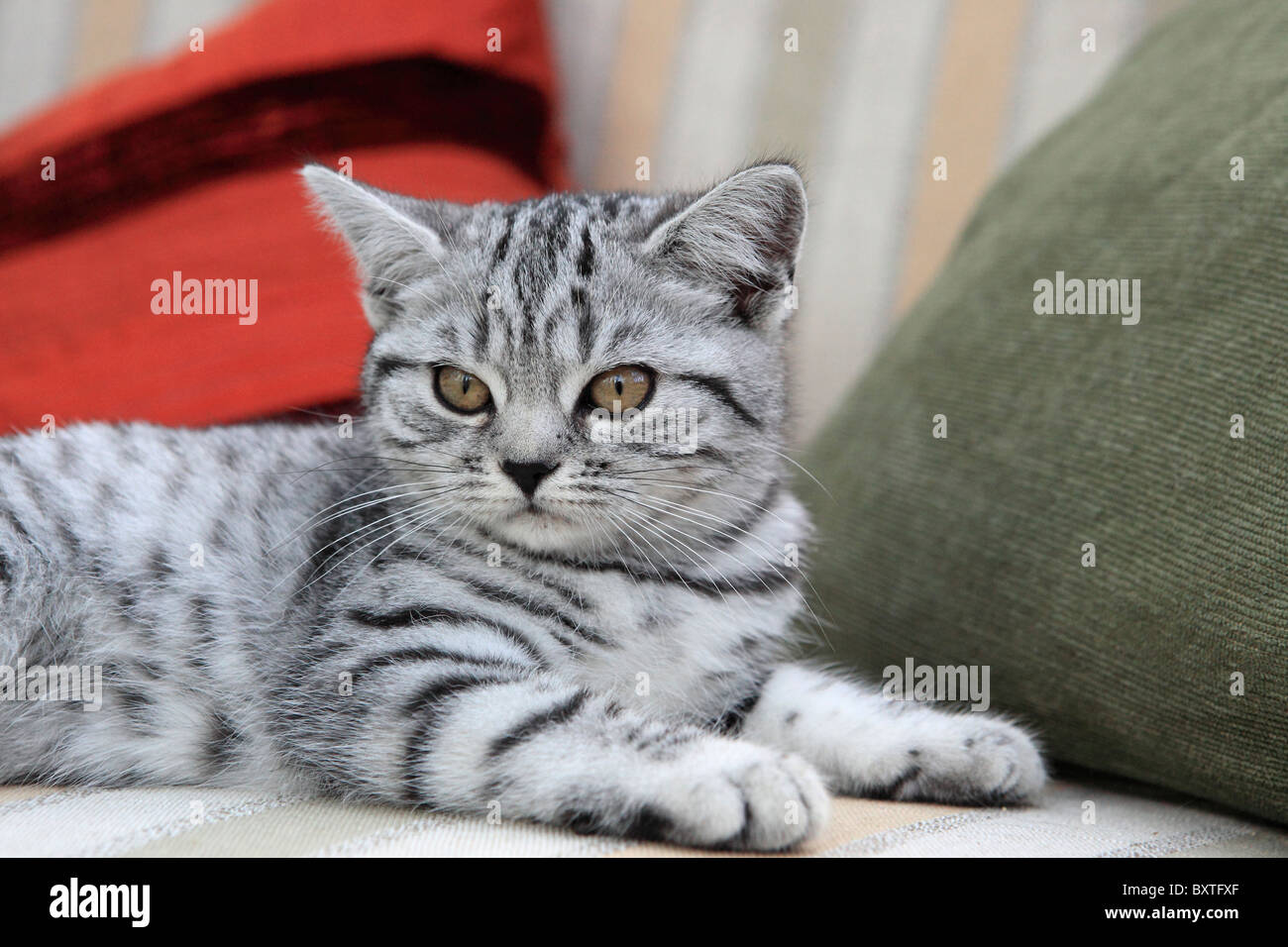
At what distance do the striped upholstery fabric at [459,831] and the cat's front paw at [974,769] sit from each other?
2cm

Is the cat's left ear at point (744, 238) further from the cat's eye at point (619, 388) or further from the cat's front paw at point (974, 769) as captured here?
the cat's front paw at point (974, 769)

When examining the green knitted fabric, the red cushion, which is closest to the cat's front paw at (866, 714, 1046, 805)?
the green knitted fabric

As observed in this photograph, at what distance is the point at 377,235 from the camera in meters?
1.35

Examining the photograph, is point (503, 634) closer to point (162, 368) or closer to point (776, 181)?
point (776, 181)

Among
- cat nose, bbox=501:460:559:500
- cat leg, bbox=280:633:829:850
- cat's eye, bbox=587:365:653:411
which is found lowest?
cat leg, bbox=280:633:829:850

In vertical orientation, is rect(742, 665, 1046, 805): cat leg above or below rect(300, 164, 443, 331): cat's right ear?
below

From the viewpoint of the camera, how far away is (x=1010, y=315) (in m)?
1.49

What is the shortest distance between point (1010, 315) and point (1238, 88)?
37 centimetres

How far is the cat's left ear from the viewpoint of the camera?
1243mm

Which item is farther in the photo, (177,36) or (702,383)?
(177,36)

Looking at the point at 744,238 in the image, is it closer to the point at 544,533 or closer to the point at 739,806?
the point at 544,533

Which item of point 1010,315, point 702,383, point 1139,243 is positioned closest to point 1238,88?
point 1139,243

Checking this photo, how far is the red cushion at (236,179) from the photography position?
1975 mm

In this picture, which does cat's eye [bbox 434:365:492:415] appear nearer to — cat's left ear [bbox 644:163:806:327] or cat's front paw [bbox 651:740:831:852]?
cat's left ear [bbox 644:163:806:327]
